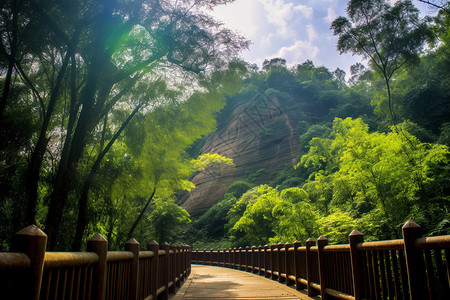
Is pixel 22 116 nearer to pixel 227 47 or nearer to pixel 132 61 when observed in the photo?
pixel 132 61

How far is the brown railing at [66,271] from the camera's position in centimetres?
142

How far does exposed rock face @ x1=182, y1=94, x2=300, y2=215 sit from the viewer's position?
38150 mm

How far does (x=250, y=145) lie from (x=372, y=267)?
39.0 metres

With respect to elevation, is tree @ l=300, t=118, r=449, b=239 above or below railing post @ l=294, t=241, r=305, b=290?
above

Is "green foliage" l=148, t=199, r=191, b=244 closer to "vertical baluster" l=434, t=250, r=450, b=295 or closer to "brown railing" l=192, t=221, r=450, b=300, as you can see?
"brown railing" l=192, t=221, r=450, b=300

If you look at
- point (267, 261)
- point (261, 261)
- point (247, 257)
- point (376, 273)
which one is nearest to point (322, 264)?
point (376, 273)

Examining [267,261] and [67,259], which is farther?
[267,261]

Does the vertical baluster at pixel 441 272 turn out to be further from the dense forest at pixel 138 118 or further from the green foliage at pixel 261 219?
the green foliage at pixel 261 219

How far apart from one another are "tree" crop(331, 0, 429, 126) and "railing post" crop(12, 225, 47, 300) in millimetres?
14643

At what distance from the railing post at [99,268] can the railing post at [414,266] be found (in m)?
2.52

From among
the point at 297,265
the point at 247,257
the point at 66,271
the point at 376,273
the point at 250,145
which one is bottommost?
the point at 247,257

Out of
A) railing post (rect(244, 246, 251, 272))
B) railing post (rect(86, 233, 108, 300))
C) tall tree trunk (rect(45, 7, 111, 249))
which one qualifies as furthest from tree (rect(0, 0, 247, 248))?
railing post (rect(244, 246, 251, 272))

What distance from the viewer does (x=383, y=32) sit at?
46.6ft

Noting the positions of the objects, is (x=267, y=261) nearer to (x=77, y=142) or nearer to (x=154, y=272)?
(x=154, y=272)
